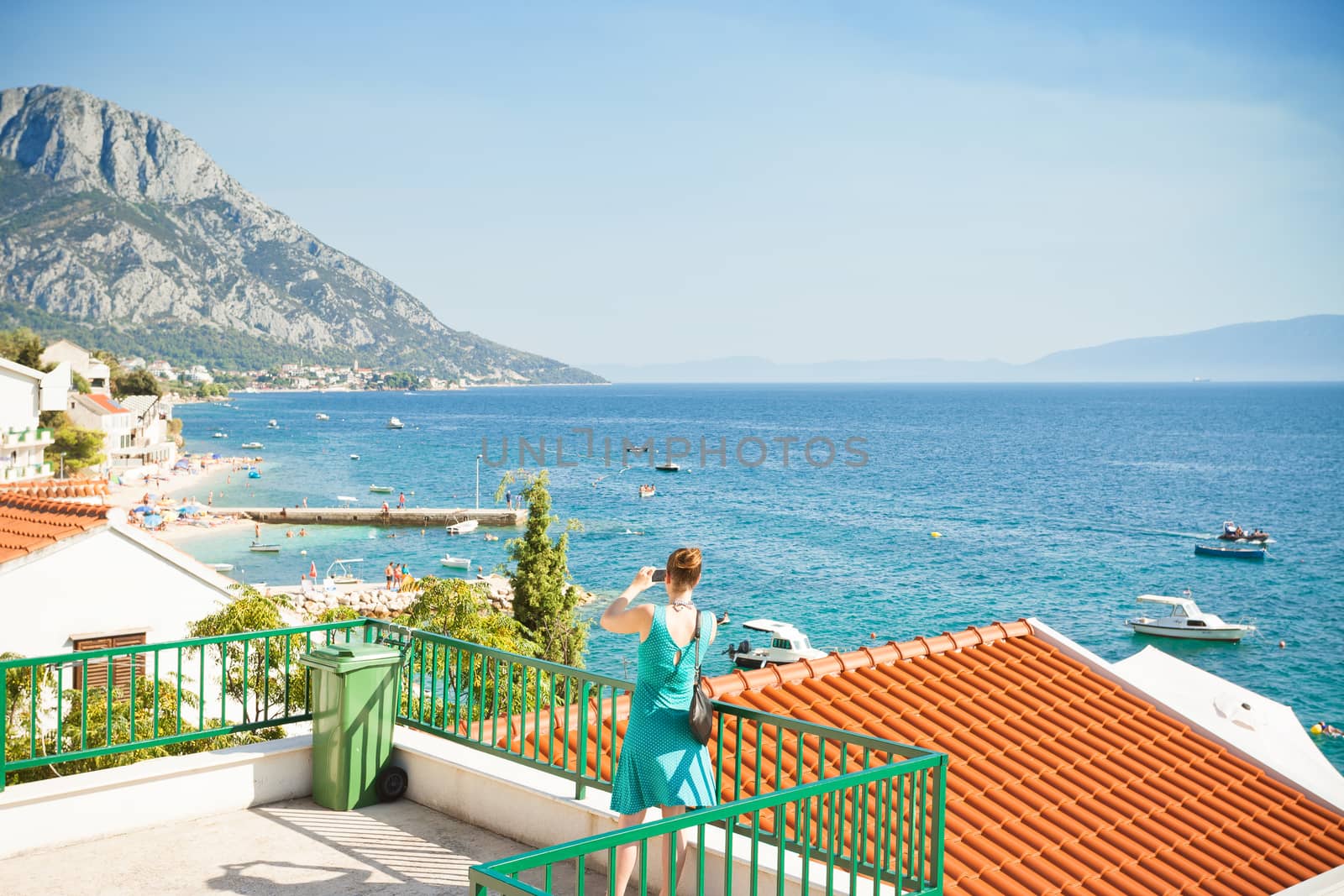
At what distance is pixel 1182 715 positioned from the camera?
11445 millimetres

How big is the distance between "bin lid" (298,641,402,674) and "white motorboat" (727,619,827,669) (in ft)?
116

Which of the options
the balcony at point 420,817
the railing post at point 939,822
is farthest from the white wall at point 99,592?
the railing post at point 939,822

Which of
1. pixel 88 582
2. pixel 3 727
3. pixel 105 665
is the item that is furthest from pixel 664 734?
pixel 105 665

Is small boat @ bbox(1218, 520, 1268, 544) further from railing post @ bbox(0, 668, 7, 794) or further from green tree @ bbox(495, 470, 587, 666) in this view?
railing post @ bbox(0, 668, 7, 794)

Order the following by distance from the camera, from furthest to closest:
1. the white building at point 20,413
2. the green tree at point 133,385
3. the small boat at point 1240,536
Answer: the green tree at point 133,385, the small boat at point 1240,536, the white building at point 20,413

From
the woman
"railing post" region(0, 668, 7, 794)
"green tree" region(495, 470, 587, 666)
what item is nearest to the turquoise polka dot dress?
the woman

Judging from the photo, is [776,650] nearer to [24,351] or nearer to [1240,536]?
[1240,536]

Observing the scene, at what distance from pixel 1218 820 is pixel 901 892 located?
20.2 ft

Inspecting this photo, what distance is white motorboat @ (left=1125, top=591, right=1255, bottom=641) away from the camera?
48344mm

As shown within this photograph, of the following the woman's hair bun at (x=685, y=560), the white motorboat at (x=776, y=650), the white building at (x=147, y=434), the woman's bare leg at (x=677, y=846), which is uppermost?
the woman's hair bun at (x=685, y=560)

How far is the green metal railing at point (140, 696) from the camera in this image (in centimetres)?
655

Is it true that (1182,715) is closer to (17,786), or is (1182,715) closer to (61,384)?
(17,786)

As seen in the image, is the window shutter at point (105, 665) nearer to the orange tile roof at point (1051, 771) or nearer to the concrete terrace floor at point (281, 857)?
the orange tile roof at point (1051, 771)

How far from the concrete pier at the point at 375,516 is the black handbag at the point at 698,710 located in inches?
3037
